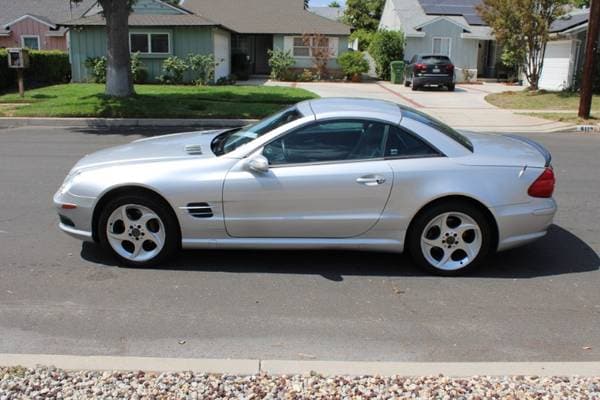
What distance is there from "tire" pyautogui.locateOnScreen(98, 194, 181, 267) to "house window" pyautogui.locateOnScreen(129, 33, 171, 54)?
2340 cm

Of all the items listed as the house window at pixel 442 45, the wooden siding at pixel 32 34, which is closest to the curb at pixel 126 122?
the house window at pixel 442 45

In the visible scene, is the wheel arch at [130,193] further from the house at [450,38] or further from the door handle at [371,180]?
the house at [450,38]

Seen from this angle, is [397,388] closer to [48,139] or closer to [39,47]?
[48,139]

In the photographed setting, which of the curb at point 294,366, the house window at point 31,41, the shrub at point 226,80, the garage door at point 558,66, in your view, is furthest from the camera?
the house window at point 31,41

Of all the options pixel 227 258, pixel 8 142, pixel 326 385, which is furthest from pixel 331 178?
pixel 8 142

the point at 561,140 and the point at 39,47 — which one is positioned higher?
the point at 39,47

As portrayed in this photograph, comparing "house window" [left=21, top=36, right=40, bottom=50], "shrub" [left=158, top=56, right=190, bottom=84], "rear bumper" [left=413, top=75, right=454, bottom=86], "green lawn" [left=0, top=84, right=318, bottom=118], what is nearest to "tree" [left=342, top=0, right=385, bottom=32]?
"rear bumper" [left=413, top=75, right=454, bottom=86]

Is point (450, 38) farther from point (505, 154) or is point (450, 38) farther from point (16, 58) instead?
point (505, 154)

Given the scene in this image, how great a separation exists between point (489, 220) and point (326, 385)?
2.54 metres

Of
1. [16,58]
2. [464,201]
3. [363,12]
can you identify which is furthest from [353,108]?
[363,12]

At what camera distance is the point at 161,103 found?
1731cm

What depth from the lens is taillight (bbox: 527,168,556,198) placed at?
5082 millimetres

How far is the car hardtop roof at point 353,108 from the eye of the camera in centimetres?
517

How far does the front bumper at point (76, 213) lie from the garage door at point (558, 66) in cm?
2537
